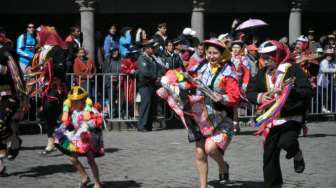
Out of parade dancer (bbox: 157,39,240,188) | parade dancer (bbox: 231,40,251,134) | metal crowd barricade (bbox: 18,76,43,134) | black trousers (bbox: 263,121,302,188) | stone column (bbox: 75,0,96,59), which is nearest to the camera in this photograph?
black trousers (bbox: 263,121,302,188)

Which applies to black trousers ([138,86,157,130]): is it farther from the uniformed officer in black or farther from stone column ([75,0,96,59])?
stone column ([75,0,96,59])

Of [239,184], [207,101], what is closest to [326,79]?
[239,184]

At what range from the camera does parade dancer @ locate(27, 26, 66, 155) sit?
12.8 metres

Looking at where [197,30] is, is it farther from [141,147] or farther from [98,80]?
[141,147]

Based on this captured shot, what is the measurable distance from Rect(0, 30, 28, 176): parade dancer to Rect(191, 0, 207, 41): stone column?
9.67 meters

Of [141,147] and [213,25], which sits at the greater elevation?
[213,25]

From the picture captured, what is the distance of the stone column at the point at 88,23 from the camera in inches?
756

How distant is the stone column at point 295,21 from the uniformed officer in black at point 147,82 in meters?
6.57

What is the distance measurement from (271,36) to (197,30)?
3.82 m

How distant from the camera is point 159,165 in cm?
1160

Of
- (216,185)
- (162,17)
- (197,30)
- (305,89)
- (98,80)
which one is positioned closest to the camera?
(305,89)

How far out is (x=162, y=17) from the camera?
2258 centimetres

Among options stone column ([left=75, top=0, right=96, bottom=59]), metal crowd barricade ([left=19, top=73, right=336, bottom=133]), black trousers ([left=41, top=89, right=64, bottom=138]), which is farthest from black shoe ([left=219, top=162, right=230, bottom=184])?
stone column ([left=75, top=0, right=96, bottom=59])

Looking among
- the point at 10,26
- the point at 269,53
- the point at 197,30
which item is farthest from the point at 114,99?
the point at 269,53
